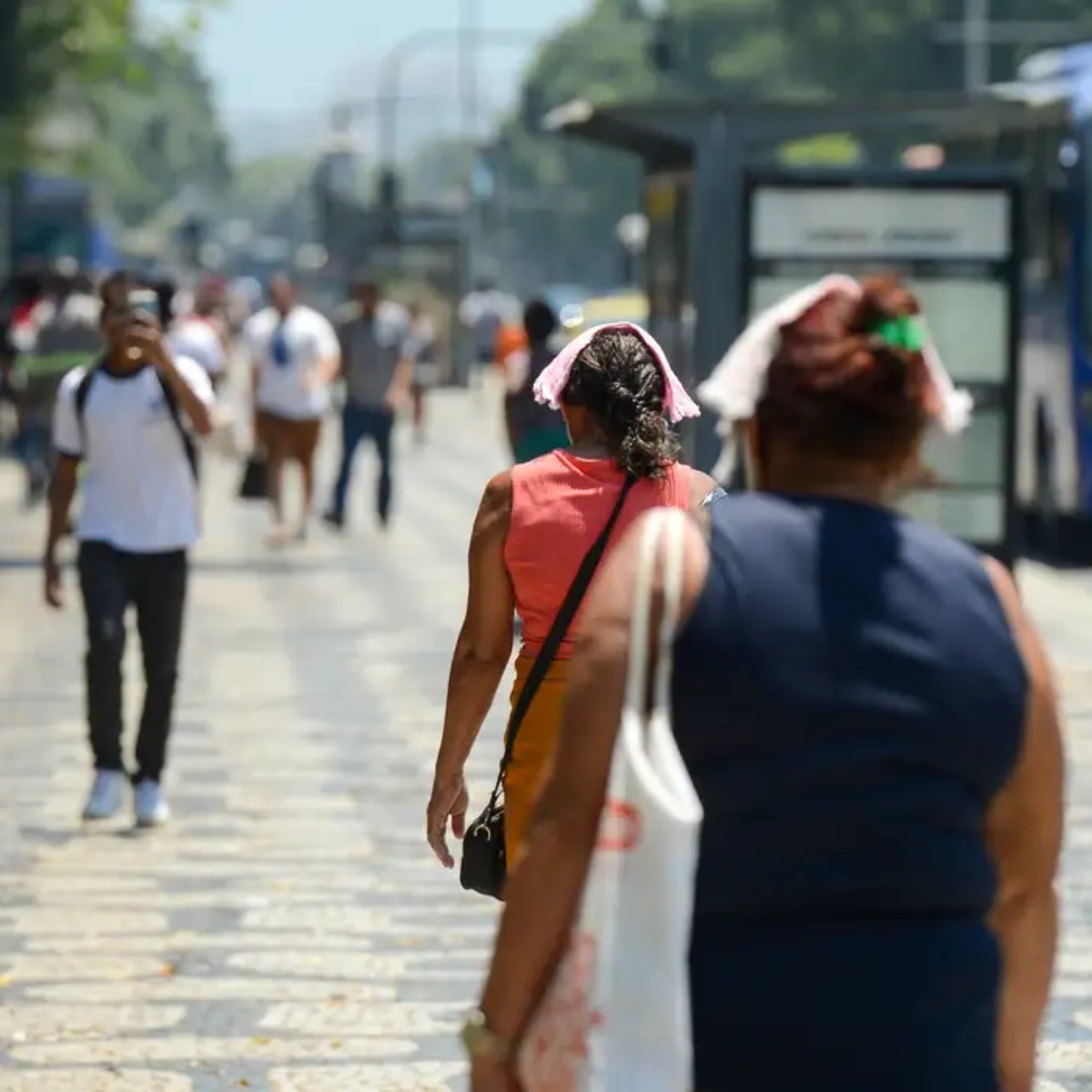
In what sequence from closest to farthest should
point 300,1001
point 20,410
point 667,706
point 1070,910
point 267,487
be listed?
point 667,706
point 300,1001
point 1070,910
point 267,487
point 20,410

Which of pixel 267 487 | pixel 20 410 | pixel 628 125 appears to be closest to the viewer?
pixel 628 125

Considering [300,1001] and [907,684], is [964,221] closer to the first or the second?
[300,1001]

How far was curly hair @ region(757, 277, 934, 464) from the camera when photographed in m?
3.40

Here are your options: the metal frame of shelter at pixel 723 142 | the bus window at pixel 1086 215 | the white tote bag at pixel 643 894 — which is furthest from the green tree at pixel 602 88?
the white tote bag at pixel 643 894

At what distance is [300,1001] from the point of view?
7598mm

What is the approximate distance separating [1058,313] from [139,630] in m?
12.7

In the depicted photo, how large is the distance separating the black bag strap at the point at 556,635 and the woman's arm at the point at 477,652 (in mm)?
127

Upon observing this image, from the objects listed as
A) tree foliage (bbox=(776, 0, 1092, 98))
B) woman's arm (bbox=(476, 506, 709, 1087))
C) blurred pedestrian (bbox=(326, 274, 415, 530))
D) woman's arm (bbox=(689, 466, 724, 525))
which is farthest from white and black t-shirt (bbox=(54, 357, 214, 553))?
tree foliage (bbox=(776, 0, 1092, 98))

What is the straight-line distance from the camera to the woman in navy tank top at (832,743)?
3.34m

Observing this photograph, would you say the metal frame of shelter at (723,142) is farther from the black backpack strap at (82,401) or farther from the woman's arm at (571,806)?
the woman's arm at (571,806)

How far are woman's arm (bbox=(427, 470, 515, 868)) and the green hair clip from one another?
2.19m

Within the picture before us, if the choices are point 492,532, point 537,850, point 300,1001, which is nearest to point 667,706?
point 537,850

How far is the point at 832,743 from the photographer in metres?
3.35

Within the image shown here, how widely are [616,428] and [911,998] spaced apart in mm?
2413
